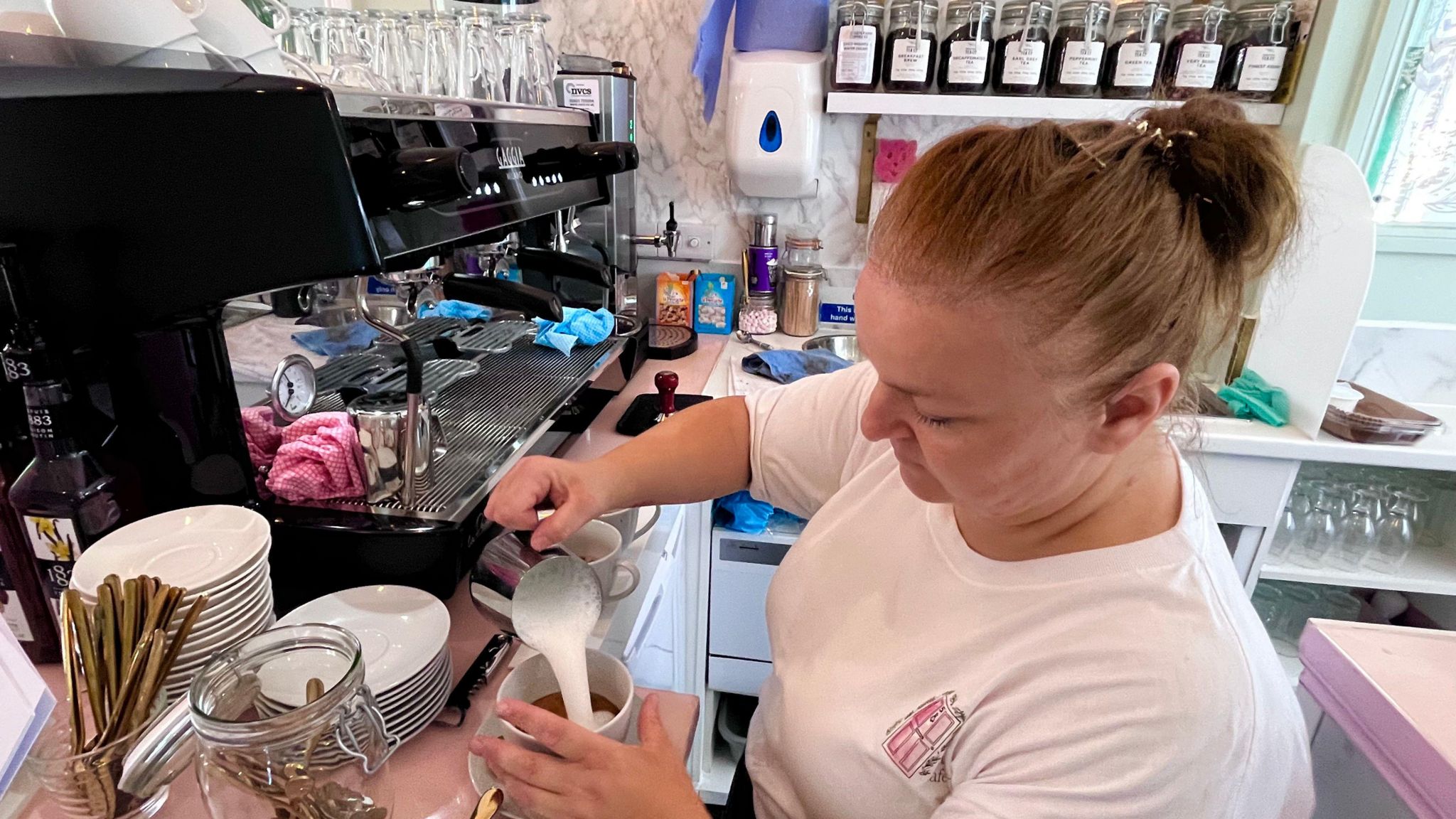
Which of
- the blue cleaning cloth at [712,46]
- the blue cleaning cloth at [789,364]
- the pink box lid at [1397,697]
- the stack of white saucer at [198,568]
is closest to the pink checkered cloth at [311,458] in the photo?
the stack of white saucer at [198,568]

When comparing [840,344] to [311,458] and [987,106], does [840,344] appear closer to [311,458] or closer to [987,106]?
[987,106]

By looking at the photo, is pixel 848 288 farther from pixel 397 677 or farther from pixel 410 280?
pixel 397 677

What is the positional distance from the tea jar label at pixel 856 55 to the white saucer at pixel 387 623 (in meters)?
1.30

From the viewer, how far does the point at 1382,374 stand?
159 cm

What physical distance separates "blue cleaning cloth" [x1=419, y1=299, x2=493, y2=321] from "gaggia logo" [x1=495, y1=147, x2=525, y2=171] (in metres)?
0.35

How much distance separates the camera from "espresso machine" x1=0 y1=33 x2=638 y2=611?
52 centimetres

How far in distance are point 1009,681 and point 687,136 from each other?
4.94ft

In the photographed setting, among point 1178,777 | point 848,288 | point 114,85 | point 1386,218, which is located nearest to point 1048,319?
point 1178,777

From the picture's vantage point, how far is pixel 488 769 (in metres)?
0.56

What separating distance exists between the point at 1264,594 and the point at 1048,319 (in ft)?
5.25

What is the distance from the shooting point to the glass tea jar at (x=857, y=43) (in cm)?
151

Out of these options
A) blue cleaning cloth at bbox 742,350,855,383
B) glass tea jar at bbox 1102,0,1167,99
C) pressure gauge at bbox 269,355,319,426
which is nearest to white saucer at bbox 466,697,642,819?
pressure gauge at bbox 269,355,319,426

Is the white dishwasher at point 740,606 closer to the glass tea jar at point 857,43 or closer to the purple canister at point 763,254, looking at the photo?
the purple canister at point 763,254

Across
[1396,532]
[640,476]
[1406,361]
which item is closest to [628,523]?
[640,476]
